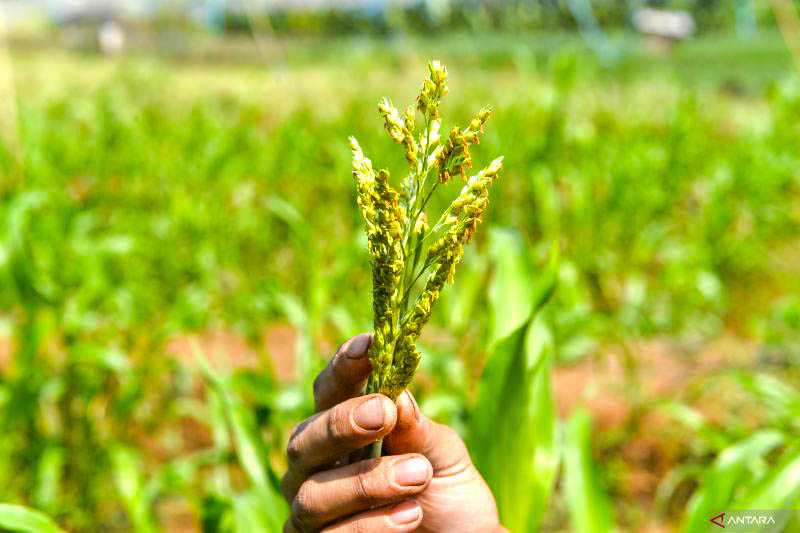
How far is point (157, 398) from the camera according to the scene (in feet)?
8.13

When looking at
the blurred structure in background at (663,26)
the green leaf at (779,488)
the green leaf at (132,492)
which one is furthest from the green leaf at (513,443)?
the blurred structure in background at (663,26)

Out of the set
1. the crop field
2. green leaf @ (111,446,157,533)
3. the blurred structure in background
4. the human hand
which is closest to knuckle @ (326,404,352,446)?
the human hand

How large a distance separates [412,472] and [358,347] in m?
0.11

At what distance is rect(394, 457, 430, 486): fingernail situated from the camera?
0.54 m

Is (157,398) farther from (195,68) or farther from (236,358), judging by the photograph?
(195,68)

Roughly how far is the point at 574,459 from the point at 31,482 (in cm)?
148

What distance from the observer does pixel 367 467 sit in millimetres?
548

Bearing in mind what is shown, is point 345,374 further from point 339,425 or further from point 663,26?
point 663,26

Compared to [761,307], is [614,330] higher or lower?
lower

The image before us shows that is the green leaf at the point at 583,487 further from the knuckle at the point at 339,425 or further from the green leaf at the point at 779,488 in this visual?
the knuckle at the point at 339,425

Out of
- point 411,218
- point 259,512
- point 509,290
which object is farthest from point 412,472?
point 509,290

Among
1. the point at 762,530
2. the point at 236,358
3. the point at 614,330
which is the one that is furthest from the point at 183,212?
the point at 762,530

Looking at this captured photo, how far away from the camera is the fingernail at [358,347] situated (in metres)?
0.58

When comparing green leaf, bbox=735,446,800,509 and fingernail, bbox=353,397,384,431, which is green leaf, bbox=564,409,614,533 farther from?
fingernail, bbox=353,397,384,431
